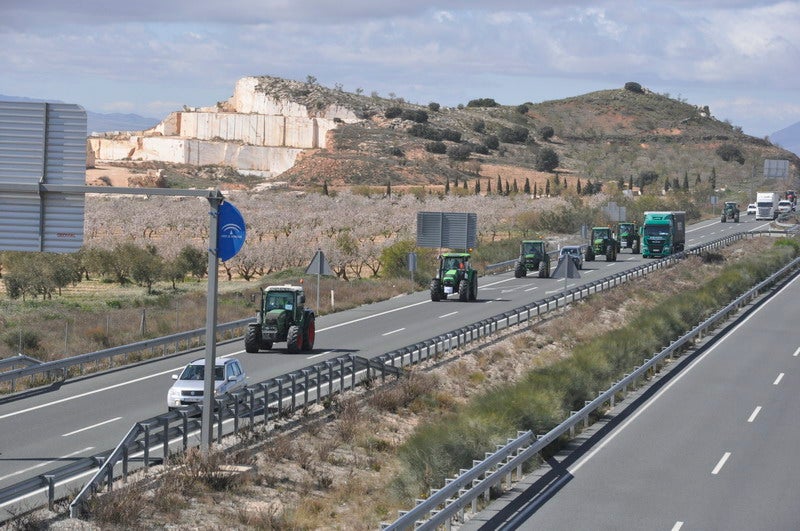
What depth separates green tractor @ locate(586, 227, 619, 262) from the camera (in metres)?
69.0

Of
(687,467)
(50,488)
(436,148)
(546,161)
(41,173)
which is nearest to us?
(50,488)

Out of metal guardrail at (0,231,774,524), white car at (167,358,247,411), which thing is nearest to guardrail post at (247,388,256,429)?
metal guardrail at (0,231,774,524)

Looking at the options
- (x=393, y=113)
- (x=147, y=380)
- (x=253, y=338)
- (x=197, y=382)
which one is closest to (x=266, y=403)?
(x=197, y=382)

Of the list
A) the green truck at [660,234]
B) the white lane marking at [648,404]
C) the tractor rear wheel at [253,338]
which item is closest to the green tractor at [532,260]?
the green truck at [660,234]

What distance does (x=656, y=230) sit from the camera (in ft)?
228

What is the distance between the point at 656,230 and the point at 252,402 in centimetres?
5032

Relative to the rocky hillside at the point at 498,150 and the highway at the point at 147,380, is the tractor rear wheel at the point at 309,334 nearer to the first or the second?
the highway at the point at 147,380

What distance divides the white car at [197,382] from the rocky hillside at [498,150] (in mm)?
106714

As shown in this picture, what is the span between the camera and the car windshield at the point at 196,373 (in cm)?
2588

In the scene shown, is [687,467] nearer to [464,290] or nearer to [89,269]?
[464,290]

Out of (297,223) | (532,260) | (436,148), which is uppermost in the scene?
(436,148)

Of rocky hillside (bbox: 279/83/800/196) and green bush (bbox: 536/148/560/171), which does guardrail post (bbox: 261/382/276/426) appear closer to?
rocky hillside (bbox: 279/83/800/196)

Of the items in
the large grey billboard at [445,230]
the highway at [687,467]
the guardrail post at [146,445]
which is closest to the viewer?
the highway at [687,467]

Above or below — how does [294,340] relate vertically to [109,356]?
above
